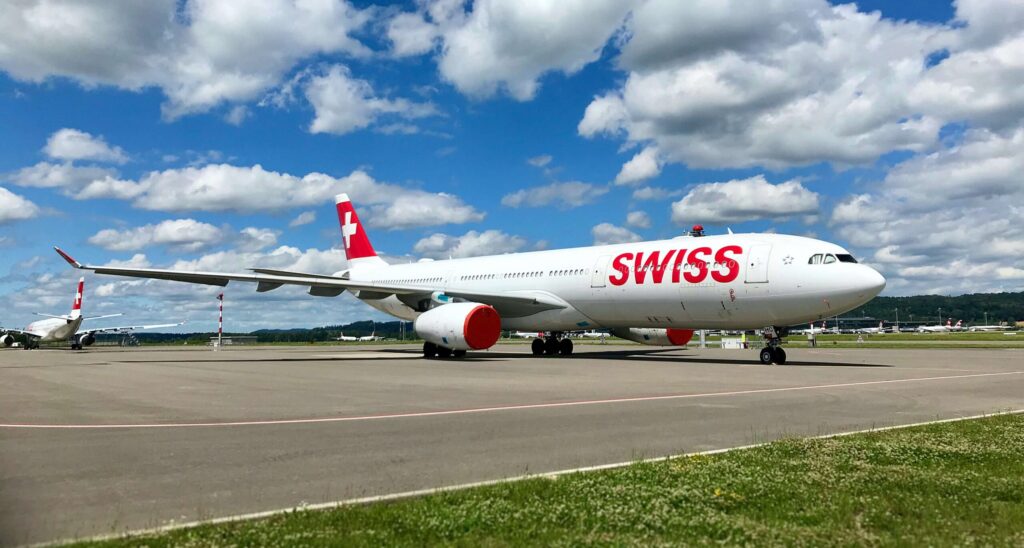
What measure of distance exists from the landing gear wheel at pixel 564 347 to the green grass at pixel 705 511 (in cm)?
2547

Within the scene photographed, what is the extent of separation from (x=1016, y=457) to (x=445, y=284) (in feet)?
95.2

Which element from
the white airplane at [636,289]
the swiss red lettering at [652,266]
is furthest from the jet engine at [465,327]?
the swiss red lettering at [652,266]

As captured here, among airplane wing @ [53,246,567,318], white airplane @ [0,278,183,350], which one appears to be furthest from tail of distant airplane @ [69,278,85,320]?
airplane wing @ [53,246,567,318]

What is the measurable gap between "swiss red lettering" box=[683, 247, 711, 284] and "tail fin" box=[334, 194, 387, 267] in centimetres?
2219

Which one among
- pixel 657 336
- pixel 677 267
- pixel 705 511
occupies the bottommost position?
pixel 705 511

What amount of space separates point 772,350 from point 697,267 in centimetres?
376

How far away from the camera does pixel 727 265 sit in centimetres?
2278

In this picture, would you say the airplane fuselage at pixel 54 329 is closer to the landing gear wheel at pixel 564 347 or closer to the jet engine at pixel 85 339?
the jet engine at pixel 85 339

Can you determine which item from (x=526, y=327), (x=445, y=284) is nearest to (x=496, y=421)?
(x=526, y=327)

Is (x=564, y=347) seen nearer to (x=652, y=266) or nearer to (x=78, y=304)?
(x=652, y=266)

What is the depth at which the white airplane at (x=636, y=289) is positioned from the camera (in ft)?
70.8

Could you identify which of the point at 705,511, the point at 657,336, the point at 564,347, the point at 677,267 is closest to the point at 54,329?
the point at 564,347

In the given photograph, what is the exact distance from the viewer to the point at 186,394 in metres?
13.4

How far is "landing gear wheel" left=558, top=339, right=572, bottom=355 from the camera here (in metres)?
31.9
